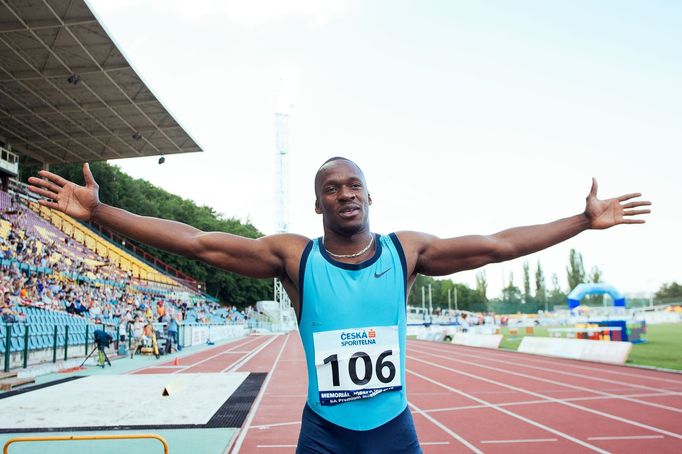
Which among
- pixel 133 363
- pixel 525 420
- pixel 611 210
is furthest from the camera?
pixel 133 363

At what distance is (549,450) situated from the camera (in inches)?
239

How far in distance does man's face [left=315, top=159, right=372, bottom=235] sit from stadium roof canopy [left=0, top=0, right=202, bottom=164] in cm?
1532

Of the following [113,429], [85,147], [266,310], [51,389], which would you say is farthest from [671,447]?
[266,310]

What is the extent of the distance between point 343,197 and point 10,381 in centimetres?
1094

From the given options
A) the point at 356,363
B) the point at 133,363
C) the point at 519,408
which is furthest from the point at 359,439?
the point at 133,363

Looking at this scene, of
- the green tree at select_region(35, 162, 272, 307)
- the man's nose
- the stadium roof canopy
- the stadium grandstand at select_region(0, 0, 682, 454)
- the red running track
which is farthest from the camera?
the green tree at select_region(35, 162, 272, 307)

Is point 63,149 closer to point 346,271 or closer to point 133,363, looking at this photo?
point 133,363

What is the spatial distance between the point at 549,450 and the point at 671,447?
1441mm

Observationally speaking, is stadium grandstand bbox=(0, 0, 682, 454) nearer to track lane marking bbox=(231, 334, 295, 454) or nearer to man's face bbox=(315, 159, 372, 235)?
track lane marking bbox=(231, 334, 295, 454)

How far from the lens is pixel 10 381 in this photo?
1064 centimetres

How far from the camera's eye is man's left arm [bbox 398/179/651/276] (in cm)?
256

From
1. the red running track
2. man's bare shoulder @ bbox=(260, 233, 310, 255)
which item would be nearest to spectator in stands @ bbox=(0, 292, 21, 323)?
the red running track

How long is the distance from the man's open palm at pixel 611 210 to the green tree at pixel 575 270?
89847mm

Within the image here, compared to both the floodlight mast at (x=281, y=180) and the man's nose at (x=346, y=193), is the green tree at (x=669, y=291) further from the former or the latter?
the man's nose at (x=346, y=193)
